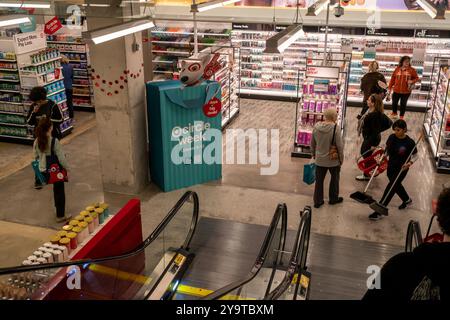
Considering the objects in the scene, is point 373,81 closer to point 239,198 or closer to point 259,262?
point 239,198

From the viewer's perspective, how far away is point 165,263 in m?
6.31

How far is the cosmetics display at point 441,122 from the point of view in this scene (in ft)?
30.6

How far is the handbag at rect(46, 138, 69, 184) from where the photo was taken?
7.18m

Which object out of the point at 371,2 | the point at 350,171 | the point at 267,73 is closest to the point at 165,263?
the point at 350,171

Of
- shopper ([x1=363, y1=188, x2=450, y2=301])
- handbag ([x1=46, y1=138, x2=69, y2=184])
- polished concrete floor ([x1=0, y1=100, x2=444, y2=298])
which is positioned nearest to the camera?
shopper ([x1=363, y1=188, x2=450, y2=301])

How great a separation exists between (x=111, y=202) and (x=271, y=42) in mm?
3777

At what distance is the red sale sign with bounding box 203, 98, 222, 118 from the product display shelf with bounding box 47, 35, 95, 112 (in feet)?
19.2

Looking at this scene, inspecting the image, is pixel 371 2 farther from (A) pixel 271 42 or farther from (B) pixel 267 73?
→ (A) pixel 271 42

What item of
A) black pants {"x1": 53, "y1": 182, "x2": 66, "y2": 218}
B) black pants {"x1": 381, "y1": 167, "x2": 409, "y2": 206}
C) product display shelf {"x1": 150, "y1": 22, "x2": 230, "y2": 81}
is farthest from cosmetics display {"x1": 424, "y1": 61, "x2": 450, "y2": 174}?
black pants {"x1": 53, "y1": 182, "x2": 66, "y2": 218}

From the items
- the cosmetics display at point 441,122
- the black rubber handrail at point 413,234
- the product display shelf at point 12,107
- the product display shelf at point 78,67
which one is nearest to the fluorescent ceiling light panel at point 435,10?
the cosmetics display at point 441,122

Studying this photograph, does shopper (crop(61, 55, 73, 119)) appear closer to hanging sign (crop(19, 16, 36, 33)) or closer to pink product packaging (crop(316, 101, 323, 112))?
hanging sign (crop(19, 16, 36, 33))

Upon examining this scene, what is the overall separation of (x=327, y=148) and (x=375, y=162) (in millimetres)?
1431

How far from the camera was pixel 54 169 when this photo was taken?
23.7ft

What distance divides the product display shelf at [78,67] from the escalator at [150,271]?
7.25 meters
